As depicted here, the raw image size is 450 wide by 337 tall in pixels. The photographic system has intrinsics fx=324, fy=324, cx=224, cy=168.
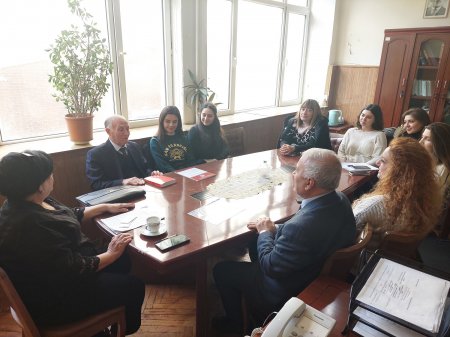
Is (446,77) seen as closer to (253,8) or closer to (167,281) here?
(253,8)

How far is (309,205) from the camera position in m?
1.34

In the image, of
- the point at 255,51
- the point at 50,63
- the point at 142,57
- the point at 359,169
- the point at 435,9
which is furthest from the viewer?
the point at 255,51

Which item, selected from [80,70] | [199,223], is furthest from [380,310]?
[80,70]

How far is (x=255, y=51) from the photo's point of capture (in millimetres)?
4625

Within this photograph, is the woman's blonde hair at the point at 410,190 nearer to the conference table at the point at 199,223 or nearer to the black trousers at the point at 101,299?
the conference table at the point at 199,223

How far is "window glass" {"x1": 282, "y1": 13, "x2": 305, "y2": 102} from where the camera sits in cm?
507

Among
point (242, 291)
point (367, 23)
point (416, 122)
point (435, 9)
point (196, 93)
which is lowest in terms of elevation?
point (242, 291)

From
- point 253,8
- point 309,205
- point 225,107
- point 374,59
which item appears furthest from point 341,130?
point 309,205

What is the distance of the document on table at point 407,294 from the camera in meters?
0.86

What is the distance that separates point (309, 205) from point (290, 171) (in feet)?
3.81

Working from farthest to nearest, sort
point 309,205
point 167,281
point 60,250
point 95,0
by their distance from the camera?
point 95,0
point 167,281
point 309,205
point 60,250

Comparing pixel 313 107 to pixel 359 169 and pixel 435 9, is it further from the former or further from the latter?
pixel 435 9

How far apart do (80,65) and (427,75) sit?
4.11 m

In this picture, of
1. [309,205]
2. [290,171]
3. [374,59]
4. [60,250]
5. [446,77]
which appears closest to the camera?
[60,250]
